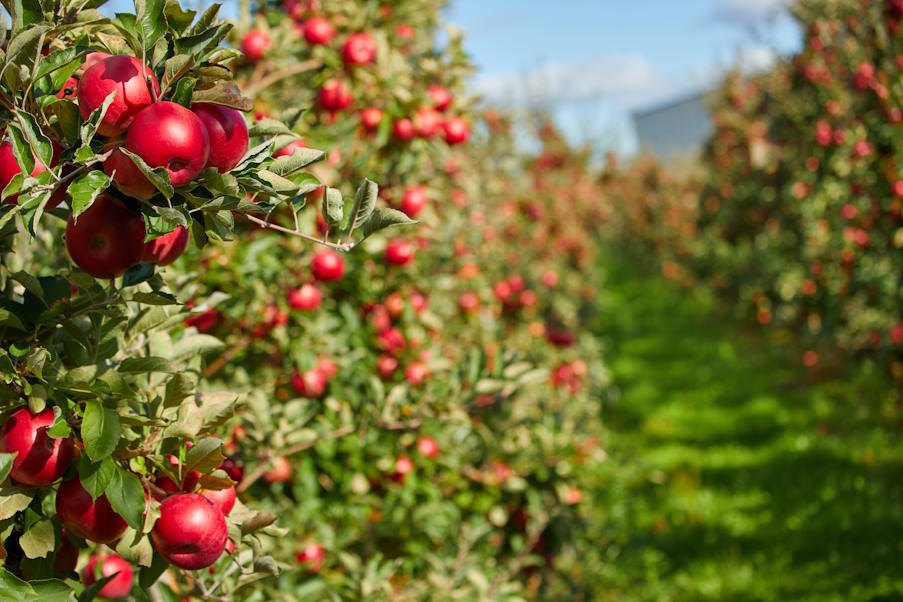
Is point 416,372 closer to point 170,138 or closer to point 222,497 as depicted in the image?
point 222,497

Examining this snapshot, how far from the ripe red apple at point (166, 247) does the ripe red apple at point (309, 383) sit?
1078 millimetres

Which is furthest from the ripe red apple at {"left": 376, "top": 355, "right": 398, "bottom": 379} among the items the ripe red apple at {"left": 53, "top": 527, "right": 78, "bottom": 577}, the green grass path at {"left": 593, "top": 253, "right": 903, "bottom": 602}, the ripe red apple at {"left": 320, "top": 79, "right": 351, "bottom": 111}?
the ripe red apple at {"left": 53, "top": 527, "right": 78, "bottom": 577}

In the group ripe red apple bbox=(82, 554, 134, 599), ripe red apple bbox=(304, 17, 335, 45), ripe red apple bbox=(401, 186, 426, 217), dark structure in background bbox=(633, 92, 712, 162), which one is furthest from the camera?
dark structure in background bbox=(633, 92, 712, 162)

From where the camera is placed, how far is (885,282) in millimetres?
5281

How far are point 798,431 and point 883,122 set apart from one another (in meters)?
2.04

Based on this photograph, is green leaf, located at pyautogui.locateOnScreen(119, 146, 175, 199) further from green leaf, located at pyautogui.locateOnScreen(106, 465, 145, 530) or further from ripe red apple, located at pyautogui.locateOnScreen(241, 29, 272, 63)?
ripe red apple, located at pyautogui.locateOnScreen(241, 29, 272, 63)

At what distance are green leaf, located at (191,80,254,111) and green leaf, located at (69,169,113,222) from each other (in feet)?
0.44

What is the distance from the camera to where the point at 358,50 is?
2.38 metres

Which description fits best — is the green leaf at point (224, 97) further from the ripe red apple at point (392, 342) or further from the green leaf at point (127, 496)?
the ripe red apple at point (392, 342)

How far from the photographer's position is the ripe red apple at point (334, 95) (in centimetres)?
240

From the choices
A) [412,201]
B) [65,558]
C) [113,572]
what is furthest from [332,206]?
[412,201]

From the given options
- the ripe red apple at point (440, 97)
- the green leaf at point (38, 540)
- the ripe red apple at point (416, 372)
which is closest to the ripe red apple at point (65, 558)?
the green leaf at point (38, 540)

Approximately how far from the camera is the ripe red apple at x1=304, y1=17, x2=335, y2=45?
Result: 2363 millimetres

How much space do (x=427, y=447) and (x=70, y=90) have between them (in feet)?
5.01
